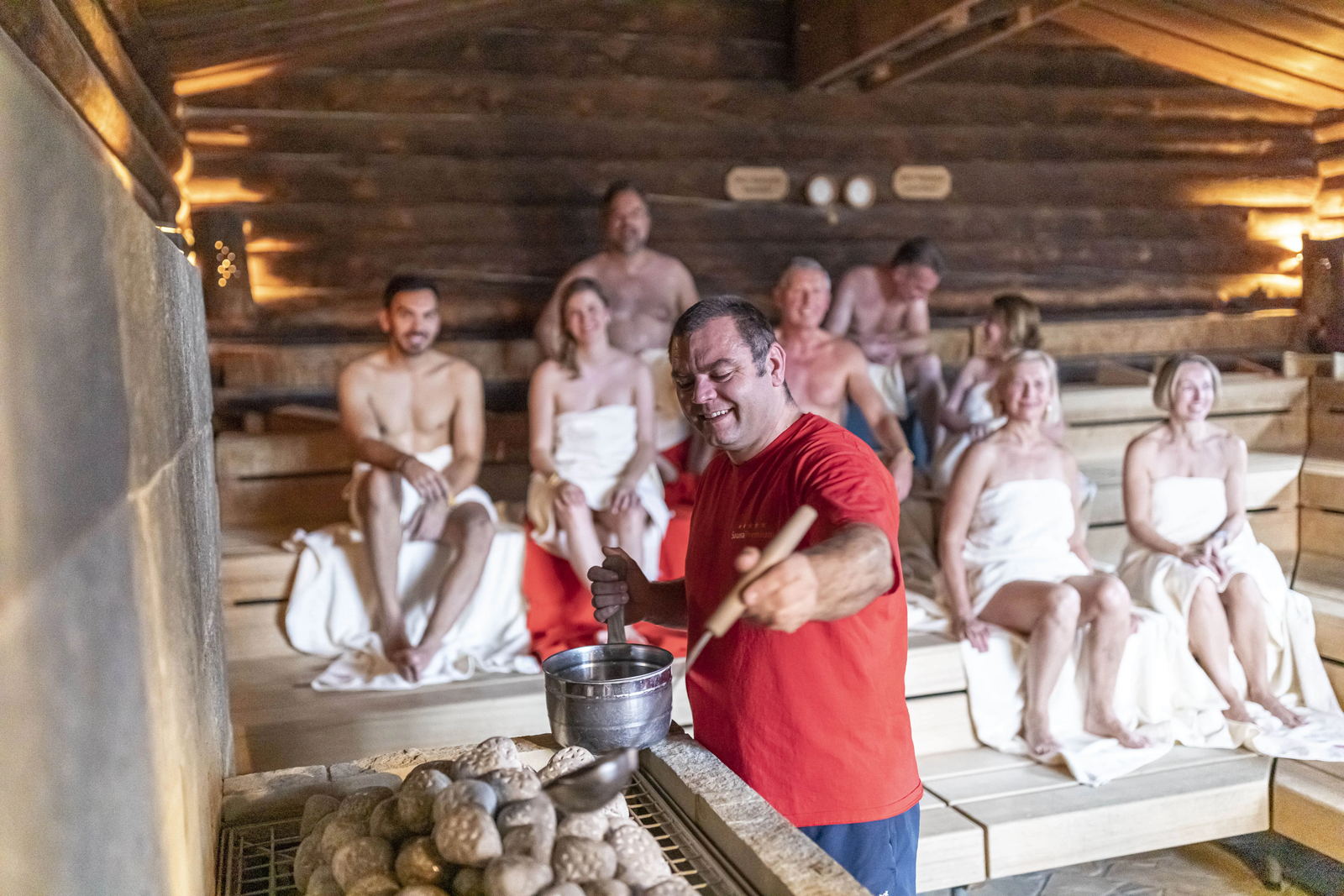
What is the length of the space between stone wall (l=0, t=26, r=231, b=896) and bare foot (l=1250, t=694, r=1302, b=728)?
350cm

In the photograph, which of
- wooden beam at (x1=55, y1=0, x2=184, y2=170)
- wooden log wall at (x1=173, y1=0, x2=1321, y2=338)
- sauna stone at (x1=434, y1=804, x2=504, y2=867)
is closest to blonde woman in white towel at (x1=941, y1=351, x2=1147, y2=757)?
wooden log wall at (x1=173, y1=0, x2=1321, y2=338)

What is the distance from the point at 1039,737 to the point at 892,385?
1896mm

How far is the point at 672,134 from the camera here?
18.9 feet

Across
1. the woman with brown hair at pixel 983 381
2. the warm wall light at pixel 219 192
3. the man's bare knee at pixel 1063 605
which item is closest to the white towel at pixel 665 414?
the woman with brown hair at pixel 983 381

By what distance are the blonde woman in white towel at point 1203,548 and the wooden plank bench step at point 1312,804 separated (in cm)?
25

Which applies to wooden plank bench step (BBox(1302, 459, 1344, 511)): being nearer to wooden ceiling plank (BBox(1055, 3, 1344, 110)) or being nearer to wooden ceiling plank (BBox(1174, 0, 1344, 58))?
wooden ceiling plank (BBox(1174, 0, 1344, 58))

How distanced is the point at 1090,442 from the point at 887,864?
385cm

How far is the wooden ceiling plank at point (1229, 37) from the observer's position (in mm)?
5605

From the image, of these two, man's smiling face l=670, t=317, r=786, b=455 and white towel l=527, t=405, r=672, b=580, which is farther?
white towel l=527, t=405, r=672, b=580

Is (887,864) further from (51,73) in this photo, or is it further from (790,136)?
(790,136)

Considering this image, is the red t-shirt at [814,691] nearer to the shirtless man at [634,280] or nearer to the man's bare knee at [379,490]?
the man's bare knee at [379,490]

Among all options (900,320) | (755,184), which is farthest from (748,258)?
(900,320)

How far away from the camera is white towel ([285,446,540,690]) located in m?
3.75

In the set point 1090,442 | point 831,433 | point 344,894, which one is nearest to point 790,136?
point 1090,442
